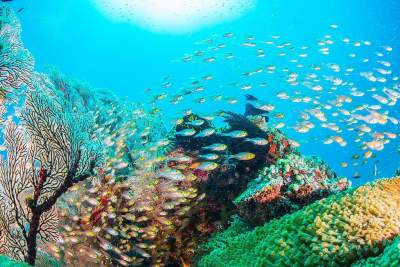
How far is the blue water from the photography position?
79.1 m

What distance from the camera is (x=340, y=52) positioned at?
92688 millimetres

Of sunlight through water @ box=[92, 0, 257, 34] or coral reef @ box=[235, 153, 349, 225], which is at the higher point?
coral reef @ box=[235, 153, 349, 225]

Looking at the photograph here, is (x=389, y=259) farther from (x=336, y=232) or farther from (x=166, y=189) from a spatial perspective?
(x=166, y=189)

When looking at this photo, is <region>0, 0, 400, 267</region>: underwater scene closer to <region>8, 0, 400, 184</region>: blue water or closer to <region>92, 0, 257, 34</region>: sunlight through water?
<region>8, 0, 400, 184</region>: blue water

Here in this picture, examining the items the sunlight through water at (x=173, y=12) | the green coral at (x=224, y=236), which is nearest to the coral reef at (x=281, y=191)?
the green coral at (x=224, y=236)

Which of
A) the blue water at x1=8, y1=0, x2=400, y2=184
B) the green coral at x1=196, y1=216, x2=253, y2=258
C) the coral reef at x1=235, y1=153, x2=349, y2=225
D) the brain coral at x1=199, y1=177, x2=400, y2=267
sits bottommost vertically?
the blue water at x1=8, y1=0, x2=400, y2=184

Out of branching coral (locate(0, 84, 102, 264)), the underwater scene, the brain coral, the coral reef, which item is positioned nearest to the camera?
the brain coral

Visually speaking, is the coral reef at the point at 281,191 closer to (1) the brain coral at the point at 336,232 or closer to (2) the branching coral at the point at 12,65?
(1) the brain coral at the point at 336,232

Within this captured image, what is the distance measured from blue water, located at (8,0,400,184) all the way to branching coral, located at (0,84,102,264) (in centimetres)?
5362

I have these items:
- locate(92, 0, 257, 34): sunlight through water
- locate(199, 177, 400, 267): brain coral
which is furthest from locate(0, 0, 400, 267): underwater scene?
locate(92, 0, 257, 34): sunlight through water

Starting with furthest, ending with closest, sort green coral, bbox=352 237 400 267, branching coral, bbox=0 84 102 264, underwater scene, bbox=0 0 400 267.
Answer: branching coral, bbox=0 84 102 264 < underwater scene, bbox=0 0 400 267 < green coral, bbox=352 237 400 267

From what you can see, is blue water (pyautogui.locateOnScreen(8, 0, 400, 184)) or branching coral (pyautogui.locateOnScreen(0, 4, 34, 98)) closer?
branching coral (pyautogui.locateOnScreen(0, 4, 34, 98))

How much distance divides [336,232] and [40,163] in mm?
3835

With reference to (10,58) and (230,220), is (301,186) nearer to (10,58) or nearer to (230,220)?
(230,220)
